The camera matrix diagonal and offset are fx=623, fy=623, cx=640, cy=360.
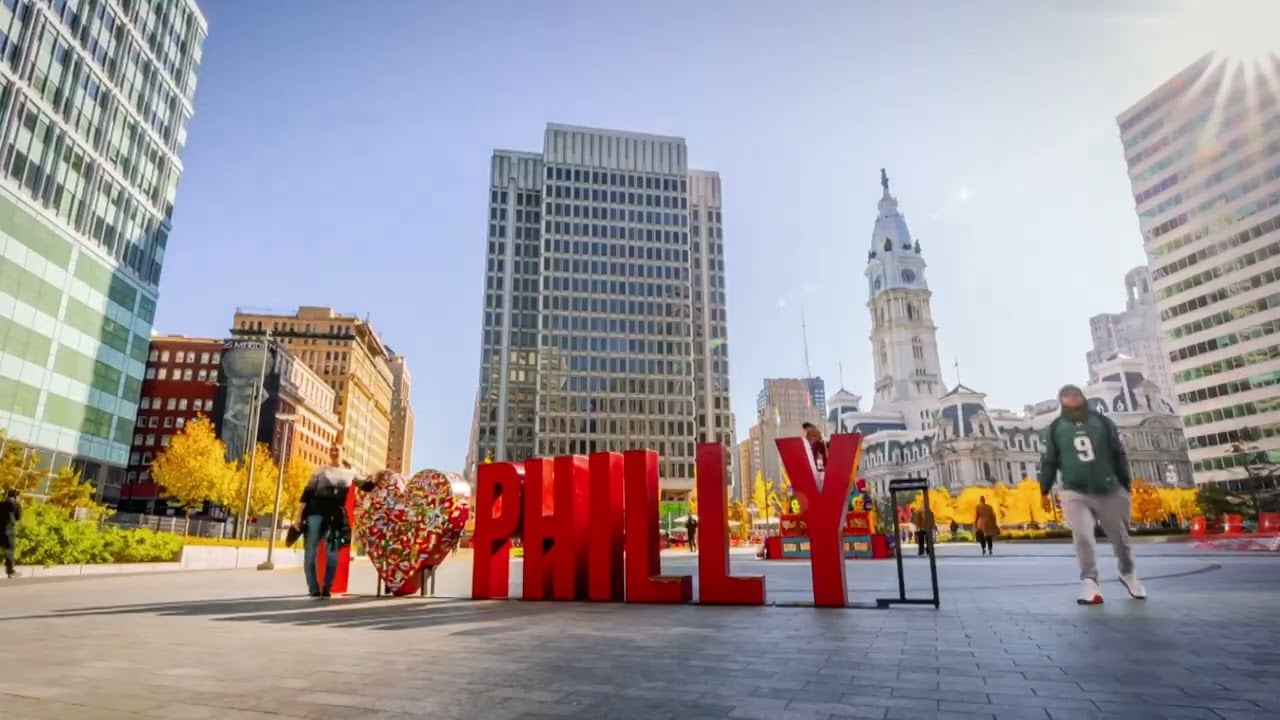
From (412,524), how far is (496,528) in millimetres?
1546

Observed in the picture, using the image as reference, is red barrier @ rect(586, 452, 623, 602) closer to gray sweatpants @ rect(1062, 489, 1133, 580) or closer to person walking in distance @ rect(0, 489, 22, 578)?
gray sweatpants @ rect(1062, 489, 1133, 580)

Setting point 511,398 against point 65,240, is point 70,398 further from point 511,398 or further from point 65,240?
point 511,398

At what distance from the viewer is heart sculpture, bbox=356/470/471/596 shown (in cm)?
1105

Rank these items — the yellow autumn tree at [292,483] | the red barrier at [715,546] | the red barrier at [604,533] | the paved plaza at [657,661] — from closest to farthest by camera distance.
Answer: the paved plaza at [657,661], the red barrier at [715,546], the red barrier at [604,533], the yellow autumn tree at [292,483]

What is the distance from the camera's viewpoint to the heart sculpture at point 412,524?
11055mm

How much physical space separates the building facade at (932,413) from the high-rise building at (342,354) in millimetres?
97461

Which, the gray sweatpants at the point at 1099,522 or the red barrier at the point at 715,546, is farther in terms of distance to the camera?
the red barrier at the point at 715,546

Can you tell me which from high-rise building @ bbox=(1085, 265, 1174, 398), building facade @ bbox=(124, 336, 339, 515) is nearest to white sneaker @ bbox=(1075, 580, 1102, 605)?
building facade @ bbox=(124, 336, 339, 515)

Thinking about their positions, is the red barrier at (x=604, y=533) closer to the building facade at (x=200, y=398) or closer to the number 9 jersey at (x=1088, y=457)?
the number 9 jersey at (x=1088, y=457)

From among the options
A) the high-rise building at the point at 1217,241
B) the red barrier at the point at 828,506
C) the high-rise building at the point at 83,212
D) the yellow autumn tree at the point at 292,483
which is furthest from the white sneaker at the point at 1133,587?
the high-rise building at the point at 1217,241

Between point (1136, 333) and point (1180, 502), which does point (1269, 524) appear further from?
point (1136, 333)

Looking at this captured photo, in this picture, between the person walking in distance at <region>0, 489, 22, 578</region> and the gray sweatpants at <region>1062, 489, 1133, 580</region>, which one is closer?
the gray sweatpants at <region>1062, 489, 1133, 580</region>

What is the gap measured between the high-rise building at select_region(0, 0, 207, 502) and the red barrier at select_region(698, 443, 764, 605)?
46520mm

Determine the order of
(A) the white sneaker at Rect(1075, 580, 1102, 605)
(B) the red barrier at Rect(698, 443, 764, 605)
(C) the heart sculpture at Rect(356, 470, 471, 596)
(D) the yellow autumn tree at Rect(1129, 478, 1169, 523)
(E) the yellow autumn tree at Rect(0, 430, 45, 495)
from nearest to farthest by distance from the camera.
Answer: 1. (A) the white sneaker at Rect(1075, 580, 1102, 605)
2. (B) the red barrier at Rect(698, 443, 764, 605)
3. (C) the heart sculpture at Rect(356, 470, 471, 596)
4. (E) the yellow autumn tree at Rect(0, 430, 45, 495)
5. (D) the yellow autumn tree at Rect(1129, 478, 1169, 523)
